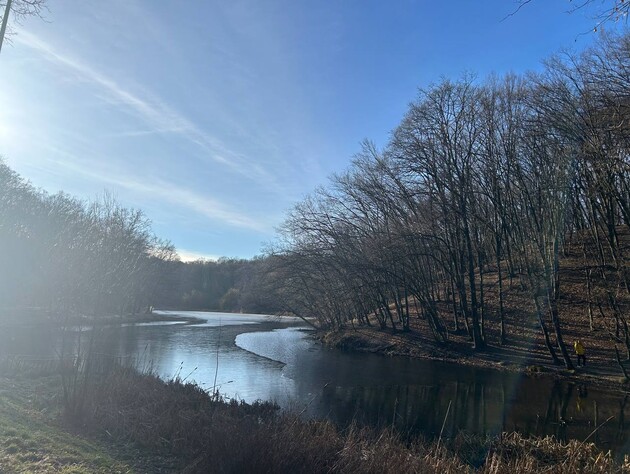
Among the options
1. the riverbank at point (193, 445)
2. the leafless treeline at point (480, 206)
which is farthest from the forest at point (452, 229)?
the riverbank at point (193, 445)

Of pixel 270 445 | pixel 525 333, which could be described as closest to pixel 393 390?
pixel 270 445

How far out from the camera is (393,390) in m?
21.1

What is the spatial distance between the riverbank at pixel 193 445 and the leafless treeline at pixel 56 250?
24179 millimetres

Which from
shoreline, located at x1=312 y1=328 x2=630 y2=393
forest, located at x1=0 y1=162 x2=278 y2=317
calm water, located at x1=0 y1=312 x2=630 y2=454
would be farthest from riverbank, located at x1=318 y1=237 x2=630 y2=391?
forest, located at x1=0 y1=162 x2=278 y2=317

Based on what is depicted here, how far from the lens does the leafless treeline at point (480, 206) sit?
2141 centimetres

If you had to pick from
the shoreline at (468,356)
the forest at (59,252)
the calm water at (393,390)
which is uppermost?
the forest at (59,252)

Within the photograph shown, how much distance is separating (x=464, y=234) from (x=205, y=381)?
2093 centimetres

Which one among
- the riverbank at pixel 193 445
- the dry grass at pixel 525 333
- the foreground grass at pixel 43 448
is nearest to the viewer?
the foreground grass at pixel 43 448

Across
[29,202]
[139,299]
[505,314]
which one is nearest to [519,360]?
[505,314]

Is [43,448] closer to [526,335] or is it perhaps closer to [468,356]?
[468,356]

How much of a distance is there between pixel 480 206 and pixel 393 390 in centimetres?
1913

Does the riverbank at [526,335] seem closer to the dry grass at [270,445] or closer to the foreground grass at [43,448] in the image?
the dry grass at [270,445]

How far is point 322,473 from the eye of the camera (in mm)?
7055

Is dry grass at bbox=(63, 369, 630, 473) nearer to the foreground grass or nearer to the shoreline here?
the foreground grass
